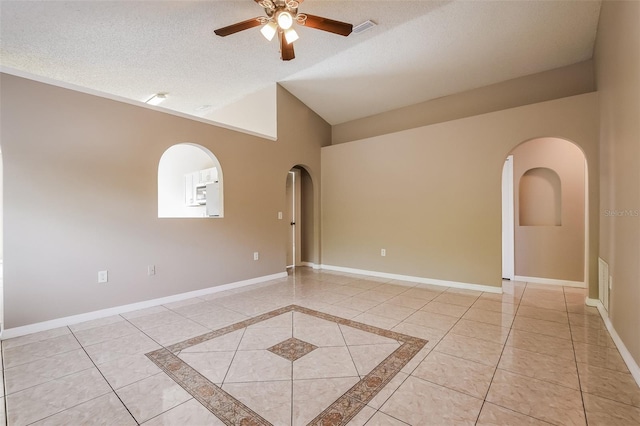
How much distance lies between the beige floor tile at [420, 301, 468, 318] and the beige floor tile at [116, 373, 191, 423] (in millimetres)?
2754

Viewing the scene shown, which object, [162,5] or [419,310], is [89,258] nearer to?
[162,5]

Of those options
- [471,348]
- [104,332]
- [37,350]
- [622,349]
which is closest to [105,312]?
[104,332]

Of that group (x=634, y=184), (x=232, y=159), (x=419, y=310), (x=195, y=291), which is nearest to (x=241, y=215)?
(x=232, y=159)

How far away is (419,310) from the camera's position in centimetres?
346

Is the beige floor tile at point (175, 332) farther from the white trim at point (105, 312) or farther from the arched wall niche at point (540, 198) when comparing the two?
the arched wall niche at point (540, 198)

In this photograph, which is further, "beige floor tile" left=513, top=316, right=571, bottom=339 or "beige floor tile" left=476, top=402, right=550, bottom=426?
"beige floor tile" left=513, top=316, right=571, bottom=339

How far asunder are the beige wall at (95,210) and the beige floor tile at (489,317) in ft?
11.1

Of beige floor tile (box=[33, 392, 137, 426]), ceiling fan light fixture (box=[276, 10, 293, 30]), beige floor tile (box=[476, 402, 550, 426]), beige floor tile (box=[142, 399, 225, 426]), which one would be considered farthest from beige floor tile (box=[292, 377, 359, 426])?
ceiling fan light fixture (box=[276, 10, 293, 30])

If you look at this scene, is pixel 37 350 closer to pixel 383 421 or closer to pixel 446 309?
pixel 383 421

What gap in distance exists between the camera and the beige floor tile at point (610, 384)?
179 centimetres

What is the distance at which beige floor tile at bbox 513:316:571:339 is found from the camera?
276 centimetres

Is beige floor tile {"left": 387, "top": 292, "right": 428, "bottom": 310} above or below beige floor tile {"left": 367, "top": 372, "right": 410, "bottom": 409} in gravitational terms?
below

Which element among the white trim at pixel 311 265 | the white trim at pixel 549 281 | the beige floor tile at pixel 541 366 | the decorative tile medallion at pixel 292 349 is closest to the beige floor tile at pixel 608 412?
the beige floor tile at pixel 541 366

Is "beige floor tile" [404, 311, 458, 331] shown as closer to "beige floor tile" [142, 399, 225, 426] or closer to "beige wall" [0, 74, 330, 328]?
"beige floor tile" [142, 399, 225, 426]
